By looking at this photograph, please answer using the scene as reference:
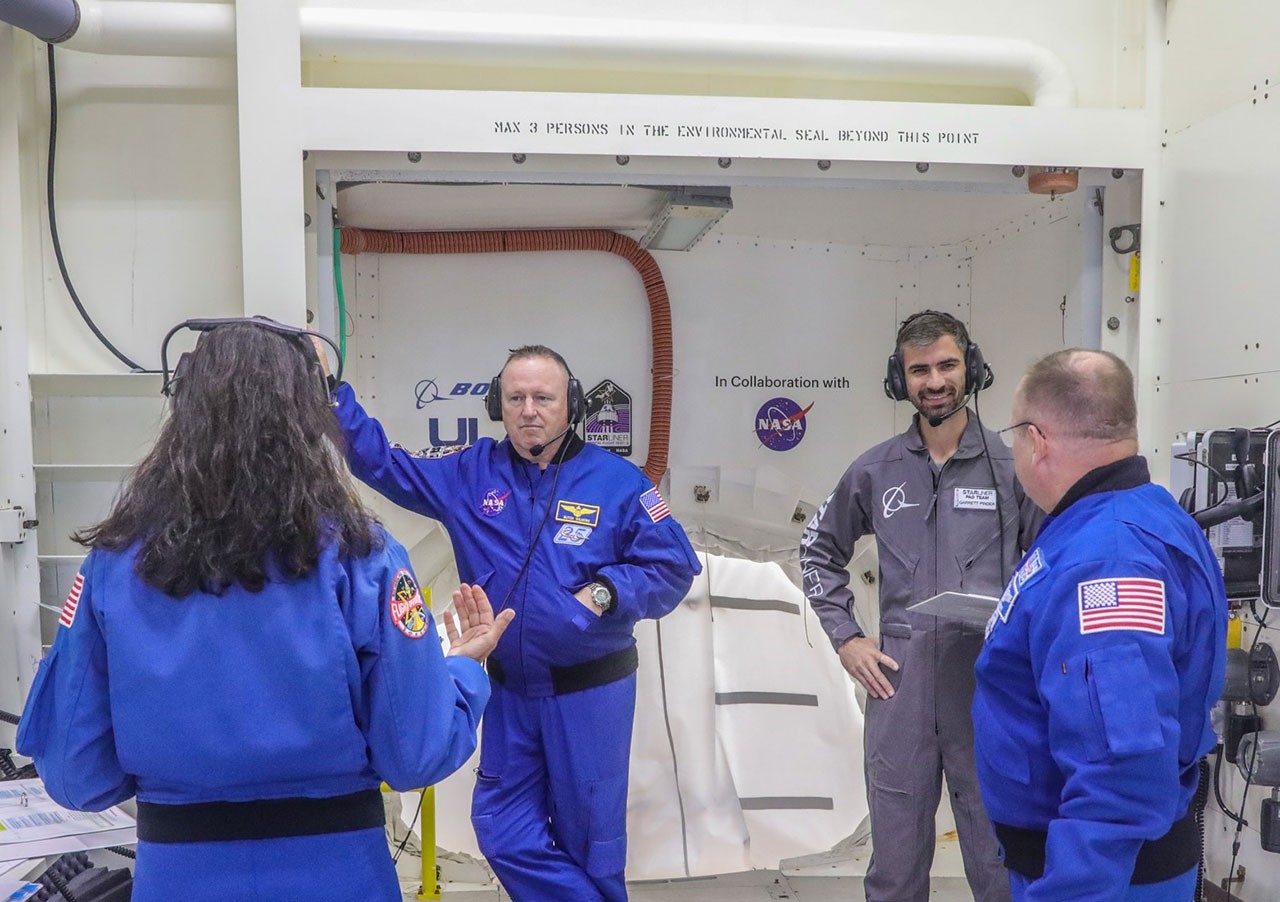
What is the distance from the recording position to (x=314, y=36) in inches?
98.2

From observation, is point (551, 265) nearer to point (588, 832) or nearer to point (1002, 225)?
point (1002, 225)

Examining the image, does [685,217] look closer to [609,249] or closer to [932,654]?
[609,249]

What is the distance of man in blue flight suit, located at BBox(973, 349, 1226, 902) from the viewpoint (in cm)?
136

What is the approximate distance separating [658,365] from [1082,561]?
2421 mm

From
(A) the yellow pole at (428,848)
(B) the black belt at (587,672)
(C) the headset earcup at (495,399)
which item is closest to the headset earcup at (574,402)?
(C) the headset earcup at (495,399)

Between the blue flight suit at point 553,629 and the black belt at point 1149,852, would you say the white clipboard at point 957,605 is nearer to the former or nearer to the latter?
the black belt at point 1149,852

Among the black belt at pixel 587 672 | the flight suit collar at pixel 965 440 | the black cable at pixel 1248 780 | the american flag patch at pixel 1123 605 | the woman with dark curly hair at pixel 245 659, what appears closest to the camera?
the woman with dark curly hair at pixel 245 659

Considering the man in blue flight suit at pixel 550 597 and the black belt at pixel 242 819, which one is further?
the man in blue flight suit at pixel 550 597

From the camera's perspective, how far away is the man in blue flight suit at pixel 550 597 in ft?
8.27

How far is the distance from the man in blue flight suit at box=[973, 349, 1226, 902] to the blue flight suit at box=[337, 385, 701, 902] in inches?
44.1

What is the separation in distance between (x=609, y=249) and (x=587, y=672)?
175 cm

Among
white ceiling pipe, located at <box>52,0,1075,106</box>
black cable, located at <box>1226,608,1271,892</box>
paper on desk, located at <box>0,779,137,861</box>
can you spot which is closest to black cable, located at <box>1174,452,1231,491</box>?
black cable, located at <box>1226,608,1271,892</box>

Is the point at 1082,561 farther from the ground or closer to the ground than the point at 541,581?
farther from the ground

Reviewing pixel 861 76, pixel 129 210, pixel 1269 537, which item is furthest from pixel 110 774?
pixel 861 76
